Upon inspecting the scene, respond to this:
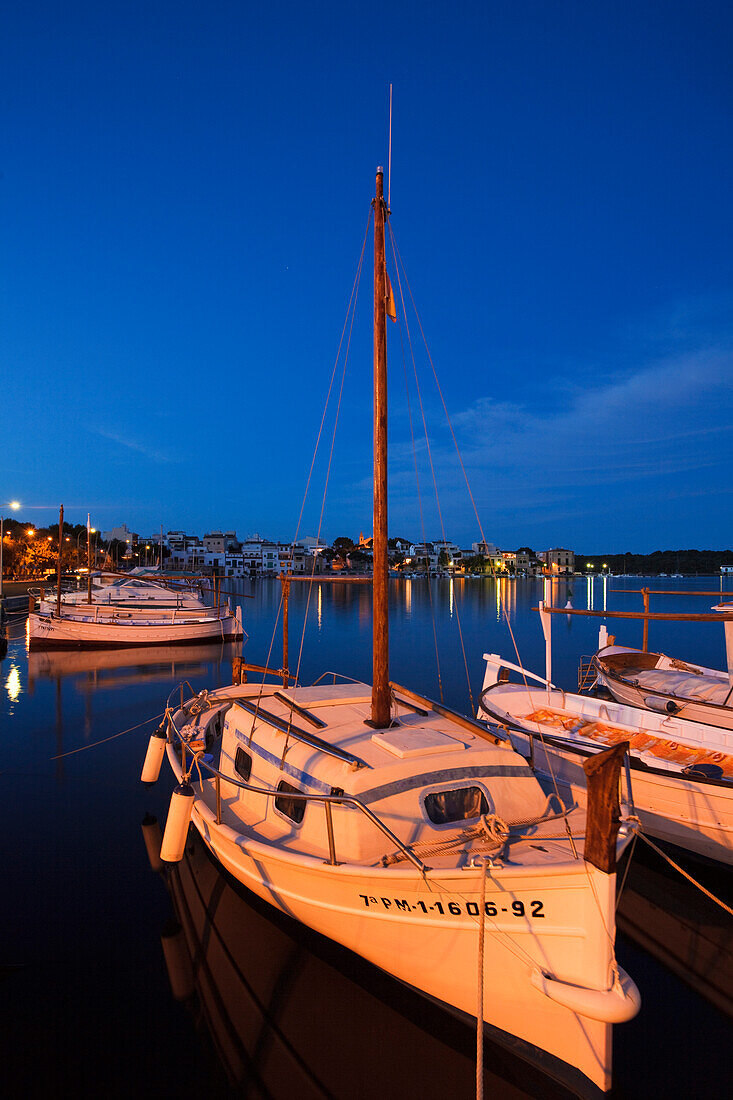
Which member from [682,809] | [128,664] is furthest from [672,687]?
[128,664]

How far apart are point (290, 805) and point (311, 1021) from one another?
2294mm

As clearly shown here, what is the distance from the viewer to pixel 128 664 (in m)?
29.1

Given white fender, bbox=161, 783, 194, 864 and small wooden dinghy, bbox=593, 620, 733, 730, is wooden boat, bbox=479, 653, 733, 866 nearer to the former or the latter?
small wooden dinghy, bbox=593, 620, 733, 730

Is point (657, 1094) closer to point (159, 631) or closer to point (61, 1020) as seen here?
point (61, 1020)

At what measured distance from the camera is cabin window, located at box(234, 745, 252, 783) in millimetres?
8391

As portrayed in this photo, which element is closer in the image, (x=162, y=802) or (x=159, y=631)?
(x=162, y=802)

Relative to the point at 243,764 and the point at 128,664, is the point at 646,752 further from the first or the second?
the point at 128,664

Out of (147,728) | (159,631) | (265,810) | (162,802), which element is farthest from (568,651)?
(265,810)

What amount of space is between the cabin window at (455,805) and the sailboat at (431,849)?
2 centimetres

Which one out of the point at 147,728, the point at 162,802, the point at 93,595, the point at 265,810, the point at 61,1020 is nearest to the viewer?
the point at 61,1020

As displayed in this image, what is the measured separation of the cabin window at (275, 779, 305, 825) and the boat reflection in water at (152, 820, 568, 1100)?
5.89 ft

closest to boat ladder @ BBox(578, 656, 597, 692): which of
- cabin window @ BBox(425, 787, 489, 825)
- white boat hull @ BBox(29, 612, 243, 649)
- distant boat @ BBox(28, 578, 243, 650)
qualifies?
cabin window @ BBox(425, 787, 489, 825)

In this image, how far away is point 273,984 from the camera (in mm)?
6684

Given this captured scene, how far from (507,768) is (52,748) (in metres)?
14.4
